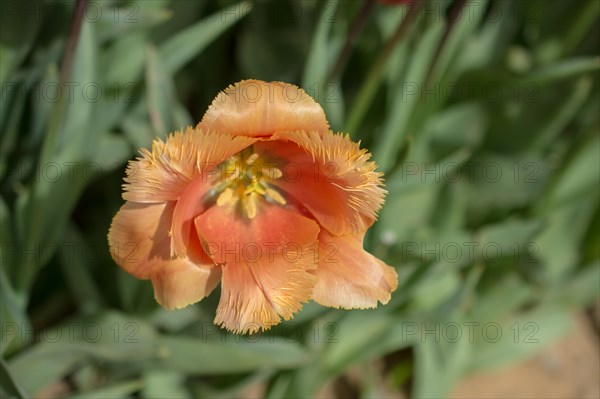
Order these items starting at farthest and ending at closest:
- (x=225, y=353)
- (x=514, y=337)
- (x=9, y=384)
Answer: (x=514, y=337) < (x=225, y=353) < (x=9, y=384)

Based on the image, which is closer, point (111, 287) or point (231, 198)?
point (231, 198)

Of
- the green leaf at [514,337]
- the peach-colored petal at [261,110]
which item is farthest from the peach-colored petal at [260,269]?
the green leaf at [514,337]

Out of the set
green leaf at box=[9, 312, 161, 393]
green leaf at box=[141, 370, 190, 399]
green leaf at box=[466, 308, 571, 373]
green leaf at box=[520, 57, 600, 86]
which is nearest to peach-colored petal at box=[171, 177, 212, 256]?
green leaf at box=[9, 312, 161, 393]

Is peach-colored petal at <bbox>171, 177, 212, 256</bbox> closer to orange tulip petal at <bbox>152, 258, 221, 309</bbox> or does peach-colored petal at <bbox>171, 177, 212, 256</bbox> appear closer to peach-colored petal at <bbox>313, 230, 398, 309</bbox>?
orange tulip petal at <bbox>152, 258, 221, 309</bbox>

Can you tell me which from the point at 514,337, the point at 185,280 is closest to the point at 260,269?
the point at 185,280

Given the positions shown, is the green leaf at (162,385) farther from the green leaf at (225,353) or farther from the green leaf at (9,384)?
the green leaf at (9,384)

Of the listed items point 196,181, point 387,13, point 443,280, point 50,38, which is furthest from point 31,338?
point 387,13

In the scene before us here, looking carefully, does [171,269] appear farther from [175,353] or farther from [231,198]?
[175,353]

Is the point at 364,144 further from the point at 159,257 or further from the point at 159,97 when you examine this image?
the point at 159,257
